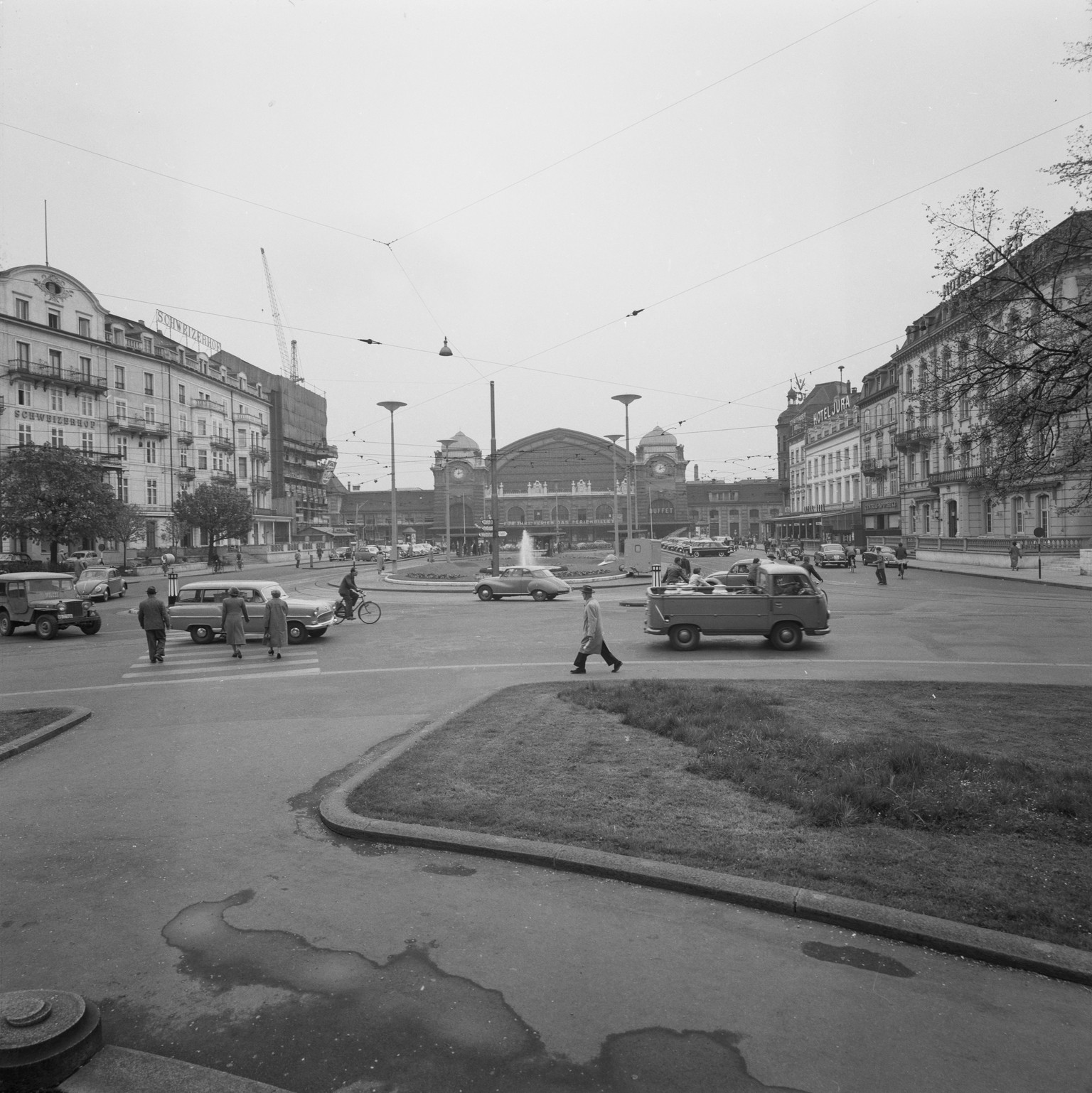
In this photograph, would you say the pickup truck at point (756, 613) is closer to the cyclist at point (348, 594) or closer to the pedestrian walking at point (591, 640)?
the pedestrian walking at point (591, 640)

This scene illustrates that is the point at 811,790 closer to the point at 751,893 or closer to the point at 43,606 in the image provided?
the point at 751,893

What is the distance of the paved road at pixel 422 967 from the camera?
360 centimetres

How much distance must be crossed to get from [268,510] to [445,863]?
87758 millimetres

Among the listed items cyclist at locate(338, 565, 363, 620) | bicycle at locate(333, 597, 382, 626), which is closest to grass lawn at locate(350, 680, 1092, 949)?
bicycle at locate(333, 597, 382, 626)

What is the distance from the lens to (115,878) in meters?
5.68

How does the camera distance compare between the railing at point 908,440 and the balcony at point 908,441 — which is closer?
the railing at point 908,440

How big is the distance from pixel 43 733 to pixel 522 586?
69.6 feet

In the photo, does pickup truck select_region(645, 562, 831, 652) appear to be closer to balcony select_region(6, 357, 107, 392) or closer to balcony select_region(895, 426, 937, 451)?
balcony select_region(895, 426, 937, 451)

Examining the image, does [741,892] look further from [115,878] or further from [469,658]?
[469,658]

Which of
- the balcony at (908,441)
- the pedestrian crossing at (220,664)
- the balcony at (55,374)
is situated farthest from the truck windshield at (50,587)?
the balcony at (908,441)

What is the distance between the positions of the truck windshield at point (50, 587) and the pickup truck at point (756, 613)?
56.7 feet

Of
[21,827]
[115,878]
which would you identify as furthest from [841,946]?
[21,827]

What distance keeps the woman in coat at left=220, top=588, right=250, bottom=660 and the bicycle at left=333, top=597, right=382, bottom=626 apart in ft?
16.1

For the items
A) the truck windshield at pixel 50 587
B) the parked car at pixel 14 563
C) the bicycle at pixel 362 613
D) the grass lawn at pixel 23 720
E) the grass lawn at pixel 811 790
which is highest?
the parked car at pixel 14 563
